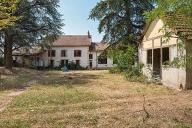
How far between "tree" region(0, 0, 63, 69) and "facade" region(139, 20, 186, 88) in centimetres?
1536

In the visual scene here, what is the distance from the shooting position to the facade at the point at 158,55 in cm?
2232

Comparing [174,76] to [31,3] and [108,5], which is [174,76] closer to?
[108,5]

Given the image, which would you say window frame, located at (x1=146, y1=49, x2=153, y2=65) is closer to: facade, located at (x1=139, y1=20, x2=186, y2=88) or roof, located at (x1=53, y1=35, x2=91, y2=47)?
facade, located at (x1=139, y1=20, x2=186, y2=88)

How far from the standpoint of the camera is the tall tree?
43.1 m

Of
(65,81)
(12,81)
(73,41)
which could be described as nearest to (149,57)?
(65,81)

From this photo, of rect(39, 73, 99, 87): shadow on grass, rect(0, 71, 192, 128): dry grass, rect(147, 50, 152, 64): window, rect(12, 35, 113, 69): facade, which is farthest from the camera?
rect(12, 35, 113, 69): facade

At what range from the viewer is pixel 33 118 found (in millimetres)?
12023

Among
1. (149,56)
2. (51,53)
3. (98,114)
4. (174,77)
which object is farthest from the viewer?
(51,53)

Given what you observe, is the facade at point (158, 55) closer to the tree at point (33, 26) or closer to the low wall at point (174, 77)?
the low wall at point (174, 77)

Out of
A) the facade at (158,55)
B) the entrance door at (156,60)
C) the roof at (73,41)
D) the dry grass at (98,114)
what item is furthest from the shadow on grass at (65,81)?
the roof at (73,41)

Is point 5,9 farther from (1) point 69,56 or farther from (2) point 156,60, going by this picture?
(1) point 69,56

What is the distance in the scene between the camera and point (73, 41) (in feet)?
256

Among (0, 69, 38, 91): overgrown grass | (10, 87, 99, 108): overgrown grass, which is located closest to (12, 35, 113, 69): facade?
(0, 69, 38, 91): overgrown grass

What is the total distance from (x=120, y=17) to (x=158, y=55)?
16.1 metres
